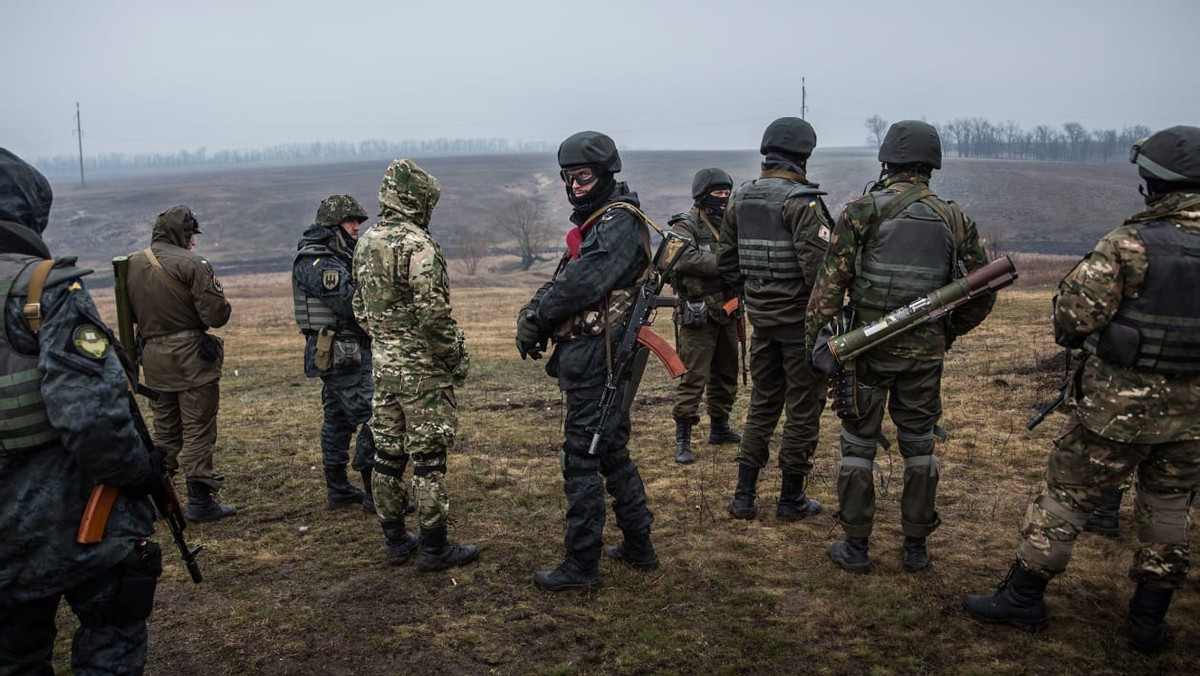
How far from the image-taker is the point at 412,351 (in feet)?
18.0

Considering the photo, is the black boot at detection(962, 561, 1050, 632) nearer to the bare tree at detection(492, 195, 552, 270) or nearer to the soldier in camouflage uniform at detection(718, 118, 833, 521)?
the soldier in camouflage uniform at detection(718, 118, 833, 521)

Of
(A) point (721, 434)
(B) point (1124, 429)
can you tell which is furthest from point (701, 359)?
(B) point (1124, 429)

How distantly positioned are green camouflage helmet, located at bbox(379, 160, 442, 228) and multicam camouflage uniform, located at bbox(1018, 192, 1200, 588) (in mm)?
3937

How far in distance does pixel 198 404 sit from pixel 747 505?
466cm

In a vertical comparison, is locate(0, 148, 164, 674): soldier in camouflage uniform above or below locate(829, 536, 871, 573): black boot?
above

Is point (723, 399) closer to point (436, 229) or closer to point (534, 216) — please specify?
point (534, 216)

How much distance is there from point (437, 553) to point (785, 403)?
9.40 ft

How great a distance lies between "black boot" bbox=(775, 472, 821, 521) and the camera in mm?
6227

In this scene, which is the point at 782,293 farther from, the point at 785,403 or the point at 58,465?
the point at 58,465

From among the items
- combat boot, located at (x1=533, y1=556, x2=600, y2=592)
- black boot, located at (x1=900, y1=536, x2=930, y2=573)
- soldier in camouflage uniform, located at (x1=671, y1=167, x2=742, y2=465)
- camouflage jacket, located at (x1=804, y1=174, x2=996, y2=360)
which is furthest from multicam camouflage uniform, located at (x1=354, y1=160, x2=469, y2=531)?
black boot, located at (x1=900, y1=536, x2=930, y2=573)

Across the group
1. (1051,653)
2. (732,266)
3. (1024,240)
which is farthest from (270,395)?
(1024,240)

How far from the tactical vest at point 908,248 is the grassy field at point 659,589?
6.04 ft

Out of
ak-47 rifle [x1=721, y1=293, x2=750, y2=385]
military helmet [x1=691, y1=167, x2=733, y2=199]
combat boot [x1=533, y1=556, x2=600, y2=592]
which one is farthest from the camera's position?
military helmet [x1=691, y1=167, x2=733, y2=199]

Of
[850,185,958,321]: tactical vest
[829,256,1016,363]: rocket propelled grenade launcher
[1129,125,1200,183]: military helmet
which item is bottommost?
[829,256,1016,363]: rocket propelled grenade launcher
